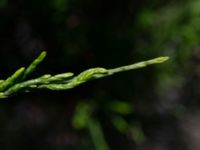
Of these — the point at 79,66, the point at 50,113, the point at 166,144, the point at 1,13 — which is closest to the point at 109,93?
the point at 79,66

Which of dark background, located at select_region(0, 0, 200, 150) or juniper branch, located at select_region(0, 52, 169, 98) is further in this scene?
dark background, located at select_region(0, 0, 200, 150)

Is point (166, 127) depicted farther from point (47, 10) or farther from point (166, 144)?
point (47, 10)

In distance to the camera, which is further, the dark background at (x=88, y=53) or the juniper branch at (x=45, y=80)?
the dark background at (x=88, y=53)

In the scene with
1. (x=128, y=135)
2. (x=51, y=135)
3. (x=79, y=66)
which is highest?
(x=79, y=66)

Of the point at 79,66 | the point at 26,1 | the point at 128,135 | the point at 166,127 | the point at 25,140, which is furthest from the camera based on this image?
the point at 166,127

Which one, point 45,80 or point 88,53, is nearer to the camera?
point 45,80

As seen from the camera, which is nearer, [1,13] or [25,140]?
[1,13]

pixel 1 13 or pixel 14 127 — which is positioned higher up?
pixel 1 13

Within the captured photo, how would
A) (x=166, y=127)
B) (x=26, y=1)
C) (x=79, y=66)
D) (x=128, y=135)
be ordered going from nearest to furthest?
(x=26, y=1) → (x=79, y=66) → (x=128, y=135) → (x=166, y=127)
